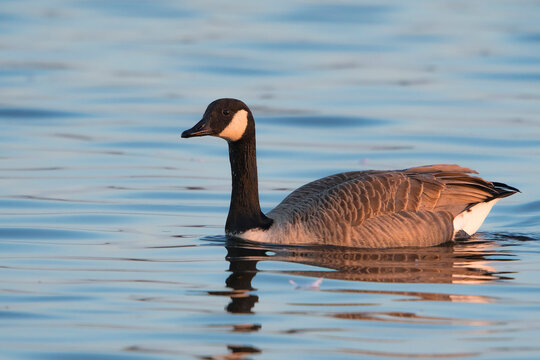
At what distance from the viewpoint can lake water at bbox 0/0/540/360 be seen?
26.7ft

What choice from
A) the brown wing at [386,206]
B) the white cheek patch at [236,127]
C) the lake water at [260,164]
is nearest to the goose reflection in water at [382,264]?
the lake water at [260,164]

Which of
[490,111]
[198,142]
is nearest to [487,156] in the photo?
[490,111]

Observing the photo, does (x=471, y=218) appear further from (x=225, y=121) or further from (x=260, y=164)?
(x=260, y=164)

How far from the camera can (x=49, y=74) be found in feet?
76.9

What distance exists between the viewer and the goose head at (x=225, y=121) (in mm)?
11578

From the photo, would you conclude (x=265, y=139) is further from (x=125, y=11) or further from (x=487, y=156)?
(x=125, y=11)

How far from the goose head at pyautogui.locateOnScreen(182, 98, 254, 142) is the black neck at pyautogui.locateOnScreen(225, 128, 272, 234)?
0.13 meters

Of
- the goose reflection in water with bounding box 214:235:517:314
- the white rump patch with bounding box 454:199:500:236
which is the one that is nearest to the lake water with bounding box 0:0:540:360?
the goose reflection in water with bounding box 214:235:517:314

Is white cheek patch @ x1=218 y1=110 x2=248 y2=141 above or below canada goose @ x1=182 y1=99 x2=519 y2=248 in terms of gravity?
above

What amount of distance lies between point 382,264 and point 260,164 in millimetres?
5946

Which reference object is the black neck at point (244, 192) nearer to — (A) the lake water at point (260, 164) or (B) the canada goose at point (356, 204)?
(B) the canada goose at point (356, 204)

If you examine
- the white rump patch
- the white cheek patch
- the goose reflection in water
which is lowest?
the goose reflection in water

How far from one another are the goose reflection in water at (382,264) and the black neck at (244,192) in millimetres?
232

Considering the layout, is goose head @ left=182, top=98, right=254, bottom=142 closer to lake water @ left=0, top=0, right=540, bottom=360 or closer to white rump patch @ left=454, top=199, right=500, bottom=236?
lake water @ left=0, top=0, right=540, bottom=360
